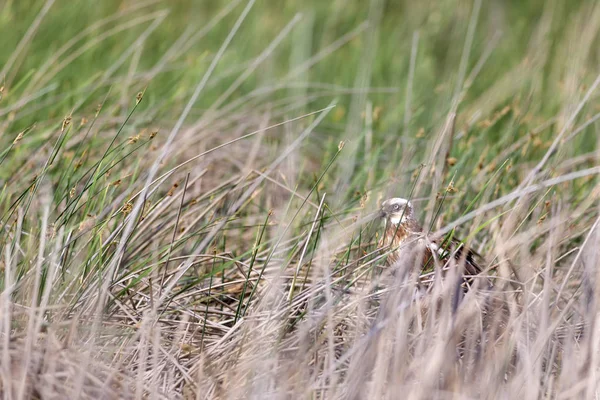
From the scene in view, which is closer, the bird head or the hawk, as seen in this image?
the hawk

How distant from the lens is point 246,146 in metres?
3.50

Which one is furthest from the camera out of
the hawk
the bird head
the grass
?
the bird head

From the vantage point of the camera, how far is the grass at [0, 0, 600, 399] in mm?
1753

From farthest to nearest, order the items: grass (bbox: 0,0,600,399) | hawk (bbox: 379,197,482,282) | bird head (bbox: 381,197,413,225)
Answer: bird head (bbox: 381,197,413,225) < hawk (bbox: 379,197,482,282) < grass (bbox: 0,0,600,399)

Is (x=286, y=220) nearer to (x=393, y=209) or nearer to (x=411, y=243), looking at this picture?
(x=393, y=209)

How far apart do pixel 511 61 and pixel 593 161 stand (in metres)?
1.35

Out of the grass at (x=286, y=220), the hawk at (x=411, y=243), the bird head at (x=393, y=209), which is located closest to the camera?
the grass at (x=286, y=220)

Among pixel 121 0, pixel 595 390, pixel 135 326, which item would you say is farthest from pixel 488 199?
pixel 121 0

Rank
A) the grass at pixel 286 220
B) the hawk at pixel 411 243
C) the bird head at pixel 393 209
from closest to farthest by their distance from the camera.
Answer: the grass at pixel 286 220, the hawk at pixel 411 243, the bird head at pixel 393 209

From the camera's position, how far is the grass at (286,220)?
175cm

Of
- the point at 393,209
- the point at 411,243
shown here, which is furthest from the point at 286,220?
the point at 411,243

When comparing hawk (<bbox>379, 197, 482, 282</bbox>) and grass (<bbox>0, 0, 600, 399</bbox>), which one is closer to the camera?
grass (<bbox>0, 0, 600, 399</bbox>)

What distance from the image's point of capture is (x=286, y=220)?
2652 millimetres

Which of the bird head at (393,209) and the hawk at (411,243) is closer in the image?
the hawk at (411,243)
